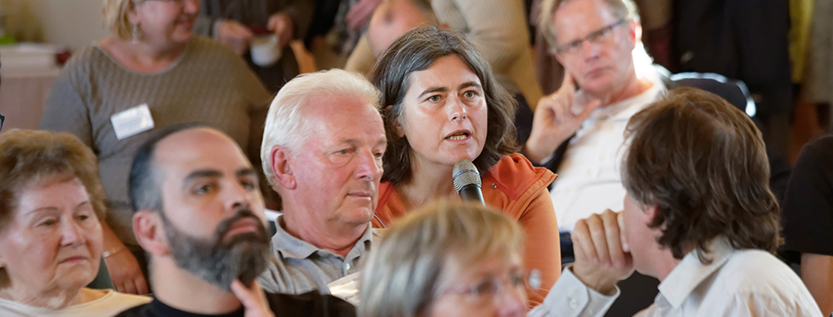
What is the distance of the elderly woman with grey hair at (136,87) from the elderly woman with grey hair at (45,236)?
110cm

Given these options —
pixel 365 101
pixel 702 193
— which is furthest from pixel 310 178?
pixel 702 193

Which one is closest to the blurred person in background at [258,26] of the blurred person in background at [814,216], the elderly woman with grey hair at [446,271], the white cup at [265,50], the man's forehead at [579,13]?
the white cup at [265,50]

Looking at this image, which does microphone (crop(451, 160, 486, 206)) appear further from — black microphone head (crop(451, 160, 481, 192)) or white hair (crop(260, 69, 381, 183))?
white hair (crop(260, 69, 381, 183))

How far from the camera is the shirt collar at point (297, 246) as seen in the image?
1449mm

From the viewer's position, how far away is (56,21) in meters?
4.62

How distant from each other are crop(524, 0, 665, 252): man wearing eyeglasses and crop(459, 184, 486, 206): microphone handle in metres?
1.12

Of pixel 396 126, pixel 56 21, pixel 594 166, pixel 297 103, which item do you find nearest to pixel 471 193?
pixel 297 103

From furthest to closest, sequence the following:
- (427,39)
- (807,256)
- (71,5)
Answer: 1. (71,5)
2. (807,256)
3. (427,39)

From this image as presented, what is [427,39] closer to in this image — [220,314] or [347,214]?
[347,214]

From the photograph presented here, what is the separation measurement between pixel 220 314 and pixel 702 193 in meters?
0.86

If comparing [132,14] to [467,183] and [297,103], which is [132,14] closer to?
[297,103]

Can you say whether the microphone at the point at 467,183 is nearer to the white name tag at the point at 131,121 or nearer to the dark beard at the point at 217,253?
the dark beard at the point at 217,253

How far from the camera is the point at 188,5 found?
8.71ft

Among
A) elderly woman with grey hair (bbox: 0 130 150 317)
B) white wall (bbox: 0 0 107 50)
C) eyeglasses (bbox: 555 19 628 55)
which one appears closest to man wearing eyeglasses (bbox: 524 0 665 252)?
eyeglasses (bbox: 555 19 628 55)
